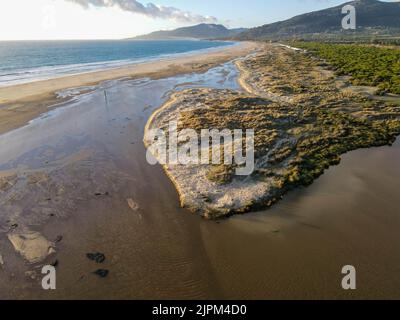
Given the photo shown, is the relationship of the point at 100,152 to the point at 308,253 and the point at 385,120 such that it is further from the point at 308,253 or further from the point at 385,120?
the point at 385,120

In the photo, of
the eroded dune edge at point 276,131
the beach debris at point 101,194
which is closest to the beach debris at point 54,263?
the beach debris at point 101,194

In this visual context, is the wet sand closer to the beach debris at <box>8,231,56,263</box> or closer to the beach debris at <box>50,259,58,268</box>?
the beach debris at <box>50,259,58,268</box>

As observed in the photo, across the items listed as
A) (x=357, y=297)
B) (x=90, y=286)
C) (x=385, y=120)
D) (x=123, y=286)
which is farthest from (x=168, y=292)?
(x=385, y=120)

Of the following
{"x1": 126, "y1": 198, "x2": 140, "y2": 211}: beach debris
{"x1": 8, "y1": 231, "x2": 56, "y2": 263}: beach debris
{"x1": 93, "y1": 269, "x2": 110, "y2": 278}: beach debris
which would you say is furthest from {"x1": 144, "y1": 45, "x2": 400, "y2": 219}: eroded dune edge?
{"x1": 8, "y1": 231, "x2": 56, "y2": 263}: beach debris

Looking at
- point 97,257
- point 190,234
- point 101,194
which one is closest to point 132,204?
point 101,194

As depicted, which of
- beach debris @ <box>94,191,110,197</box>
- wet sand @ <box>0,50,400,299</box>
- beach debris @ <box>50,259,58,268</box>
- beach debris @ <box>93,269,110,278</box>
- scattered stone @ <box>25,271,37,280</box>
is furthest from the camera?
beach debris @ <box>94,191,110,197</box>
